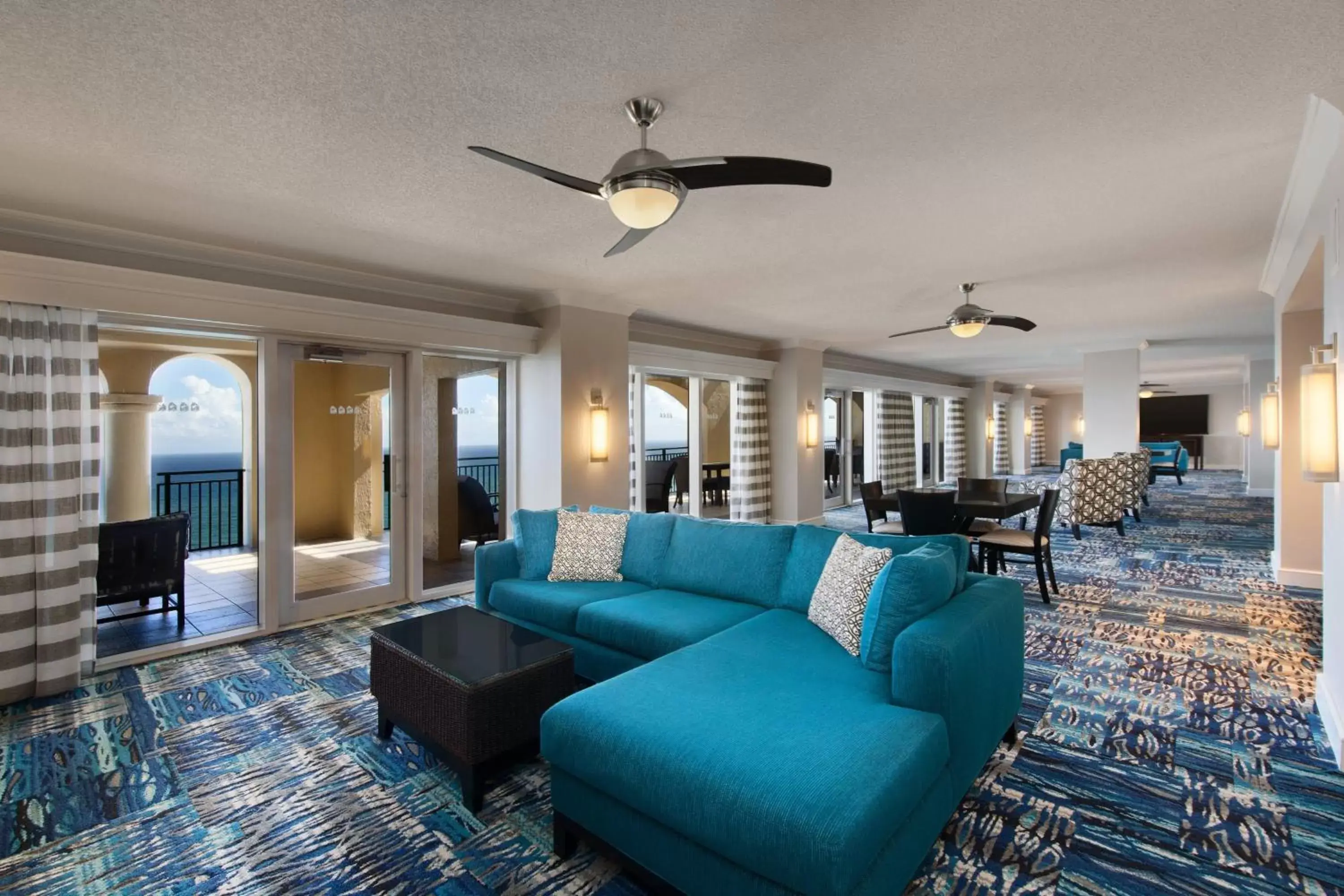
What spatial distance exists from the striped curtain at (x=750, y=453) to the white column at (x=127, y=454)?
20.6 feet

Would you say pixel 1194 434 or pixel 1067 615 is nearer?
pixel 1067 615

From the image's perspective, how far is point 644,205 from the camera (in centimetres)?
233

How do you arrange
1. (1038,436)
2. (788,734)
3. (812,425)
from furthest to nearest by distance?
1. (1038,436)
2. (812,425)
3. (788,734)

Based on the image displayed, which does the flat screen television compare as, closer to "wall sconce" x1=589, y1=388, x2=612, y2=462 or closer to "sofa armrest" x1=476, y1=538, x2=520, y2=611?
"wall sconce" x1=589, y1=388, x2=612, y2=462

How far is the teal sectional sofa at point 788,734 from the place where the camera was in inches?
60.2

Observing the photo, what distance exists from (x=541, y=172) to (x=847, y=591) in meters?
2.03

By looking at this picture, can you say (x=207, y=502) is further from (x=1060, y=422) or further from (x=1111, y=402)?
(x=1060, y=422)

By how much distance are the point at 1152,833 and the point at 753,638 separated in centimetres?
147

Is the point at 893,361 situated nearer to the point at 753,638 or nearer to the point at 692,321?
the point at 692,321

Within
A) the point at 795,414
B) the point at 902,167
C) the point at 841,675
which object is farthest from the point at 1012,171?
the point at 795,414

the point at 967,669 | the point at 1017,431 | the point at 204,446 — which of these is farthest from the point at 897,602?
the point at 1017,431

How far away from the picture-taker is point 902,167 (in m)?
2.95

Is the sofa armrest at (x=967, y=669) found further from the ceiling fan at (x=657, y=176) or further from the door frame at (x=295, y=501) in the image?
the door frame at (x=295, y=501)

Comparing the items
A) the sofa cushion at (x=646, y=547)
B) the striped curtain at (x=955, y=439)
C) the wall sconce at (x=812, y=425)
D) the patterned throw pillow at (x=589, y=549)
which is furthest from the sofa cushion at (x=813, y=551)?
the striped curtain at (x=955, y=439)
